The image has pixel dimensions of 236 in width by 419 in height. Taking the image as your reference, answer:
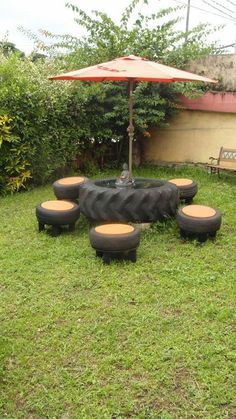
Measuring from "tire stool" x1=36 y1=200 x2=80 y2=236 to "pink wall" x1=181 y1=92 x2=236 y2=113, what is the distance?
4536 mm

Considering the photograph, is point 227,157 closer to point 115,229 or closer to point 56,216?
point 56,216

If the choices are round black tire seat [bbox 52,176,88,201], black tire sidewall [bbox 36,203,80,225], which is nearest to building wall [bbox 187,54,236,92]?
round black tire seat [bbox 52,176,88,201]

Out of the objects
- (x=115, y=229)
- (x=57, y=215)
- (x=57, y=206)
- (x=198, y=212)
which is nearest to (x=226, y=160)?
(x=198, y=212)

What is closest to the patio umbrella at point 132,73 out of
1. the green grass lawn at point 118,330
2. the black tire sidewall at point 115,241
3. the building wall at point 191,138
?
the black tire sidewall at point 115,241

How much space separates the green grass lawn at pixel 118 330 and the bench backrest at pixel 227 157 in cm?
329

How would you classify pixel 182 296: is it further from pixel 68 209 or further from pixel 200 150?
pixel 200 150

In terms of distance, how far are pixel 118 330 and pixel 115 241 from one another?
47.9 inches

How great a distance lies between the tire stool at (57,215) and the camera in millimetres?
5406

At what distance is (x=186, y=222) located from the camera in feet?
16.5

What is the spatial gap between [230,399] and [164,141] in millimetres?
7866

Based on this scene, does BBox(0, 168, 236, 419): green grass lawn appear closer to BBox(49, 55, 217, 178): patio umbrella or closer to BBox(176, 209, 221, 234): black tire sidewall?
BBox(176, 209, 221, 234): black tire sidewall

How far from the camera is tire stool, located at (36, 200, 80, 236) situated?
5.41 metres

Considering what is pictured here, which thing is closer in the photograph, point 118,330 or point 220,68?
point 118,330

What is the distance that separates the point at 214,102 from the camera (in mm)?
8664
